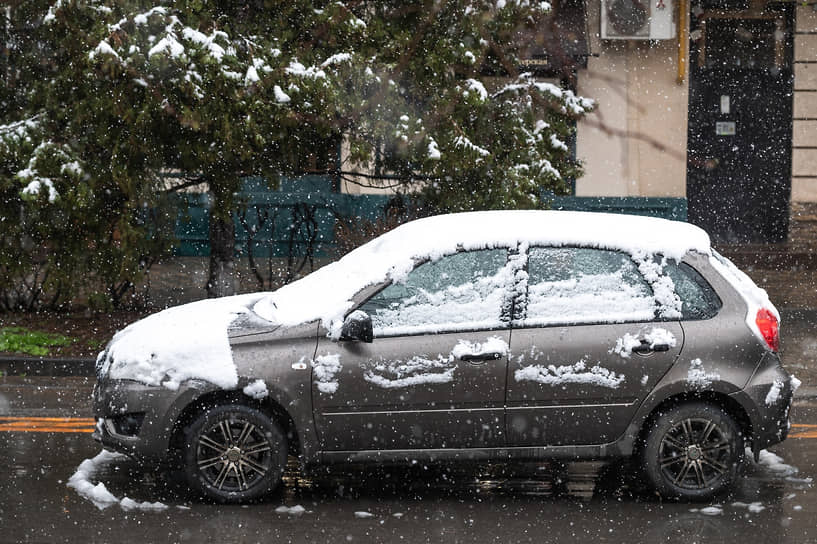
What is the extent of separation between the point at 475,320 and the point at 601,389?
2.57 feet

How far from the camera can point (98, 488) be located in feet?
21.2

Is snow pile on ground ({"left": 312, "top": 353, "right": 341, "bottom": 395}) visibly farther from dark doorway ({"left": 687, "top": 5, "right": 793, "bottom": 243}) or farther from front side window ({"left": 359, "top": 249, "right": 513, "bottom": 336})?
dark doorway ({"left": 687, "top": 5, "right": 793, "bottom": 243})

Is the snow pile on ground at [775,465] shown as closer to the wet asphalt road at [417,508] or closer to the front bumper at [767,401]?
the wet asphalt road at [417,508]

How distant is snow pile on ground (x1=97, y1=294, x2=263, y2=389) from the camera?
19.9 ft

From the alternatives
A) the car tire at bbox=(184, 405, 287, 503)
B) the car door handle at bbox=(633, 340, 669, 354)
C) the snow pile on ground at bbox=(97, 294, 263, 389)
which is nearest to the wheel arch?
the car door handle at bbox=(633, 340, 669, 354)

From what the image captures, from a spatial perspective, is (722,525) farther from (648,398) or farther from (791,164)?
(791,164)

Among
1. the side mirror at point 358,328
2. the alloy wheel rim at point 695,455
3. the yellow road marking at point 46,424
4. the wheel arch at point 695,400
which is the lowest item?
the yellow road marking at point 46,424

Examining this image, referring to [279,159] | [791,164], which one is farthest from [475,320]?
[791,164]

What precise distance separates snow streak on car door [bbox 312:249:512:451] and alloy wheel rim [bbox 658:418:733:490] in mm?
954

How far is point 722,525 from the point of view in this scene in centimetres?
588

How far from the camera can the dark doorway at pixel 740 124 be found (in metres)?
17.6

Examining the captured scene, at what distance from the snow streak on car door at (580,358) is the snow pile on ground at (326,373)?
940 millimetres

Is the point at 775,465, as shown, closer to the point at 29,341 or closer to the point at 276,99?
the point at 276,99

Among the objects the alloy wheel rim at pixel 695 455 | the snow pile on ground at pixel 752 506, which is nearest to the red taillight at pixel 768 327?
the alloy wheel rim at pixel 695 455
